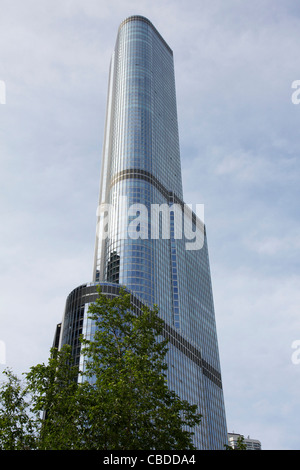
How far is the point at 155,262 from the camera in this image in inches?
6225

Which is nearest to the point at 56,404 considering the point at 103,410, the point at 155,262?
the point at 103,410

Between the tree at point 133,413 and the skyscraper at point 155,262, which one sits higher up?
the skyscraper at point 155,262

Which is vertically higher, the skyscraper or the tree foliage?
the skyscraper

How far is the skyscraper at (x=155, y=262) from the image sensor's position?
145750mm

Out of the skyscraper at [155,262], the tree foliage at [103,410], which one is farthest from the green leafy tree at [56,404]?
the skyscraper at [155,262]

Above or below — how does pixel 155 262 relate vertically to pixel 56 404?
above

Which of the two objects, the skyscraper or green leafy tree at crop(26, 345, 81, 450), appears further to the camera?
the skyscraper

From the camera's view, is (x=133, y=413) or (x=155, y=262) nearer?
(x=133, y=413)

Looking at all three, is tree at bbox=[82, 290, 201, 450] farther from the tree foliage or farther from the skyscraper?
the skyscraper

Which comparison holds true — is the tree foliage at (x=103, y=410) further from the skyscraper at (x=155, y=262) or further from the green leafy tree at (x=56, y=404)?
the skyscraper at (x=155, y=262)

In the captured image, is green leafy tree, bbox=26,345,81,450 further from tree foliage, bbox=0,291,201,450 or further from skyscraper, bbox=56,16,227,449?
skyscraper, bbox=56,16,227,449

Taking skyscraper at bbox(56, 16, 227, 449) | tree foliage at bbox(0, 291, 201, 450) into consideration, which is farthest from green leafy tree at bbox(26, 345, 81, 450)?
skyscraper at bbox(56, 16, 227, 449)

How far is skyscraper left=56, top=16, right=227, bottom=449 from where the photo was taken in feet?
478

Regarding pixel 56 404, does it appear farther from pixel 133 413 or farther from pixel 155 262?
pixel 155 262
